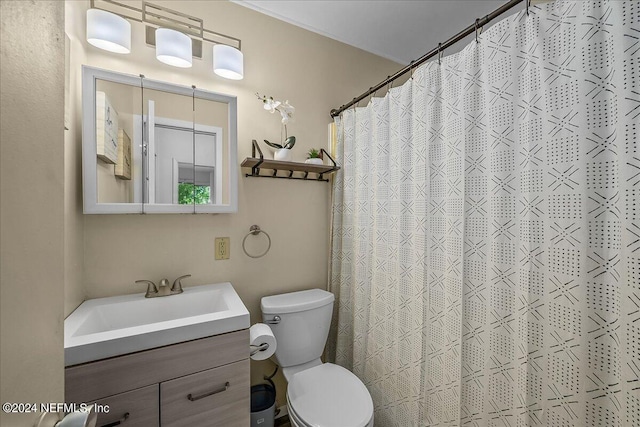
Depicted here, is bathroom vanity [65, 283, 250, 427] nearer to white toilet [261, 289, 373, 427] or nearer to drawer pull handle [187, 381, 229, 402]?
drawer pull handle [187, 381, 229, 402]

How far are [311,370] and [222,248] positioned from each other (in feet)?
2.87

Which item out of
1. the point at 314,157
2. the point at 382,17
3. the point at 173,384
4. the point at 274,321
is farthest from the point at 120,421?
the point at 382,17

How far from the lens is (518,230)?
91 cm

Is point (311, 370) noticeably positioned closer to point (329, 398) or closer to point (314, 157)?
point (329, 398)

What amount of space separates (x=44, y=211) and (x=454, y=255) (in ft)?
4.09

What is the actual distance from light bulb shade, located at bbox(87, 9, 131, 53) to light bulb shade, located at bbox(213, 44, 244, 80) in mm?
407

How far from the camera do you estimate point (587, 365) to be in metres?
0.76

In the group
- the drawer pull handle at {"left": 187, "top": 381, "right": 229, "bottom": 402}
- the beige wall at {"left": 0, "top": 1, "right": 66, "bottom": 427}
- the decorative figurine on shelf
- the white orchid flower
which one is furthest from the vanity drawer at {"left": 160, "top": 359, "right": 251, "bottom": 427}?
the white orchid flower

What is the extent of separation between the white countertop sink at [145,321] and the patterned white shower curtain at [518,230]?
0.89m

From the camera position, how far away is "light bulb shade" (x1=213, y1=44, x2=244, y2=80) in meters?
1.44

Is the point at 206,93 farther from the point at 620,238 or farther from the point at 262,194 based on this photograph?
the point at 620,238

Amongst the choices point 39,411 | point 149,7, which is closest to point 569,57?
point 39,411

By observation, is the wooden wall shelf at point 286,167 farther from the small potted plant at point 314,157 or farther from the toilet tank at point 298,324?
the toilet tank at point 298,324

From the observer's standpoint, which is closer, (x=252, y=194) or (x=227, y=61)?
(x=227, y=61)
